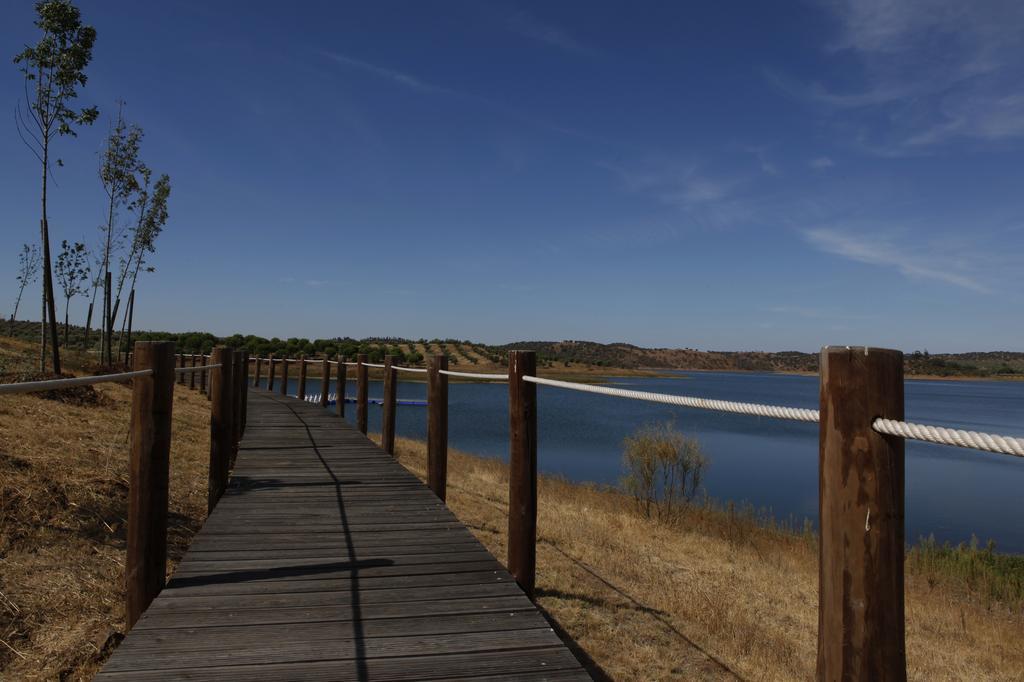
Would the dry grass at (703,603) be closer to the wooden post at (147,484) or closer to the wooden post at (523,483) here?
the wooden post at (523,483)

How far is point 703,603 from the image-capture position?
217 inches

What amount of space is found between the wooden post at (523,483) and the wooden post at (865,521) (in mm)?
2360

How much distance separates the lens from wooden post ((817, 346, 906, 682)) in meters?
1.51

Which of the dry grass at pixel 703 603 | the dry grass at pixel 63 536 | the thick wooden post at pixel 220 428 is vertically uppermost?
the thick wooden post at pixel 220 428

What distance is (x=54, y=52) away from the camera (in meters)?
14.6

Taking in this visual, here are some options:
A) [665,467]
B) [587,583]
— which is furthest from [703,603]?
[665,467]

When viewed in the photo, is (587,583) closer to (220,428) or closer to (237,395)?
(220,428)

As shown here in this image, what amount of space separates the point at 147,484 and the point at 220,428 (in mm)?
2944

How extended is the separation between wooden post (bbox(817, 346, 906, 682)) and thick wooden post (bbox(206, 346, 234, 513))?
16.3 feet

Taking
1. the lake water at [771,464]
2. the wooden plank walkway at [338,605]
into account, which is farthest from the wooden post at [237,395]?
the lake water at [771,464]

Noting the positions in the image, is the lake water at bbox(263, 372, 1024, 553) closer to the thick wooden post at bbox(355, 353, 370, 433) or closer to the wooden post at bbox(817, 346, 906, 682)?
the thick wooden post at bbox(355, 353, 370, 433)

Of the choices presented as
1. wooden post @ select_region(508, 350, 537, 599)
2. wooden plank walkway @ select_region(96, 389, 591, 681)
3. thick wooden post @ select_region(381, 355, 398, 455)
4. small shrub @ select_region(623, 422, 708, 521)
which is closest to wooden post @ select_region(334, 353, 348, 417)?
thick wooden post @ select_region(381, 355, 398, 455)

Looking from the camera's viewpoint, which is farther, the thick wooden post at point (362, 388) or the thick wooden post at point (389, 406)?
the thick wooden post at point (362, 388)

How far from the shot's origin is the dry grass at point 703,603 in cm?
434
